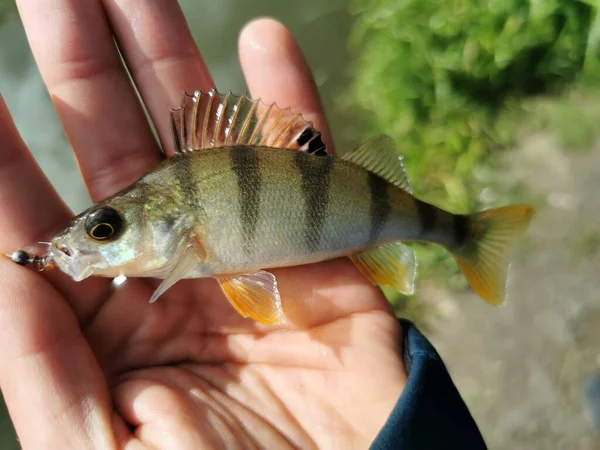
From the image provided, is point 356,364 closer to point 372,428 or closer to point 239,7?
point 372,428

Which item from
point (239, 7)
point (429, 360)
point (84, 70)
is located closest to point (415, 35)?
point (239, 7)

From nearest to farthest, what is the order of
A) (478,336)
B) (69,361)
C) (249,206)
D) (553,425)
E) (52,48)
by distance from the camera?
(69,361), (249,206), (52,48), (553,425), (478,336)

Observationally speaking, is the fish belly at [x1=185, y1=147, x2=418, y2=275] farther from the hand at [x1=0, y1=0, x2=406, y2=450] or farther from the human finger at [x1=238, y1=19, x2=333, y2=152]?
the human finger at [x1=238, y1=19, x2=333, y2=152]

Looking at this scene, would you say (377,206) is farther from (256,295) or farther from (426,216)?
(256,295)

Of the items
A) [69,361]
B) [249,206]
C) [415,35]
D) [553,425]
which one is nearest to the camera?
[69,361]

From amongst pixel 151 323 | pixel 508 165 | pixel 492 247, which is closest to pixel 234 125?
pixel 151 323

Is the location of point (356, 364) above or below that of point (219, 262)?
below

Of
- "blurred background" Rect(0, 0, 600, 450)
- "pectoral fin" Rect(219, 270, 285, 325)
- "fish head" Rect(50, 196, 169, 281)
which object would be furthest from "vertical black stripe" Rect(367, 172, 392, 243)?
"blurred background" Rect(0, 0, 600, 450)
